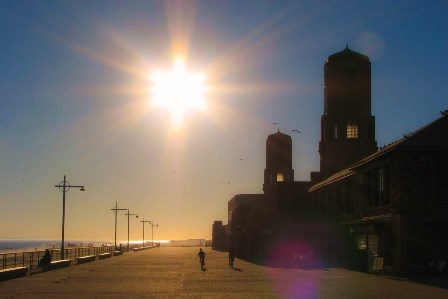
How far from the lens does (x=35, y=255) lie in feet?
193

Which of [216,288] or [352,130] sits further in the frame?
[352,130]

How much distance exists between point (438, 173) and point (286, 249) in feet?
102

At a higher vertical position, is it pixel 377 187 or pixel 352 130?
pixel 352 130

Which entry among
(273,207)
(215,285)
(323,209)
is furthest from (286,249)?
(215,285)

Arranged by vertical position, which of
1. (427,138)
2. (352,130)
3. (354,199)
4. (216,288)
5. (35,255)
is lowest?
(35,255)

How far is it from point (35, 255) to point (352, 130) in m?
39.7

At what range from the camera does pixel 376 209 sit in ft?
143

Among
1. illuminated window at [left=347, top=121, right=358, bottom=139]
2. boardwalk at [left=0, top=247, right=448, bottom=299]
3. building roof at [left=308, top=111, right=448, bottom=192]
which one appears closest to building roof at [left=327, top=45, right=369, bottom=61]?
illuminated window at [left=347, top=121, right=358, bottom=139]

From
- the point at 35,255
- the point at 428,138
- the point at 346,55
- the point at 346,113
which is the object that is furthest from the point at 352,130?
the point at 428,138

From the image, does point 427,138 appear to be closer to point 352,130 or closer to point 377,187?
point 377,187

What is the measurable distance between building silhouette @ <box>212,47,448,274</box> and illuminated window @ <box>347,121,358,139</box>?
0.39ft

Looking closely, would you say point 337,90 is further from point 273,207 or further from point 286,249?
point 286,249

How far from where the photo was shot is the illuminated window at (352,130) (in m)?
80.1

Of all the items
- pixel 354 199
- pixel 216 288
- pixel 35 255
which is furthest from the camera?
pixel 35 255
